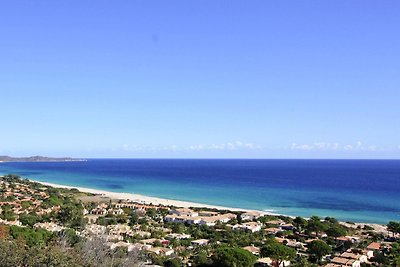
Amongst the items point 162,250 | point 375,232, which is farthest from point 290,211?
point 162,250

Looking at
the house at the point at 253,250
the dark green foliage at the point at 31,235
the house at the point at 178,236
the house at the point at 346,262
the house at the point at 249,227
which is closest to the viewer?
the house at the point at 346,262

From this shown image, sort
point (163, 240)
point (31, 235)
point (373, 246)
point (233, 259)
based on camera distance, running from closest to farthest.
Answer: point (233, 259), point (31, 235), point (373, 246), point (163, 240)

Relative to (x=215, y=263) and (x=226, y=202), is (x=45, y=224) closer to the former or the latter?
(x=215, y=263)

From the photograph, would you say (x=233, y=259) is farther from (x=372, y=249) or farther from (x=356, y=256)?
(x=372, y=249)

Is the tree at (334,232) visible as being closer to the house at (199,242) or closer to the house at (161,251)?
the house at (199,242)

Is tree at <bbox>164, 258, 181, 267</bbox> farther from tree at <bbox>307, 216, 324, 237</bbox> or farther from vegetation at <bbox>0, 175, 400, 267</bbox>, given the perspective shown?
tree at <bbox>307, 216, 324, 237</bbox>

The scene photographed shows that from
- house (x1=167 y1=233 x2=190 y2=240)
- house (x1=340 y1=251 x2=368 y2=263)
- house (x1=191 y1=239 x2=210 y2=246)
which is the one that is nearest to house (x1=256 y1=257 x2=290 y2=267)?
house (x1=340 y1=251 x2=368 y2=263)

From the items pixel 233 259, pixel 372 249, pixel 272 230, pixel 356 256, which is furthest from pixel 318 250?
pixel 272 230

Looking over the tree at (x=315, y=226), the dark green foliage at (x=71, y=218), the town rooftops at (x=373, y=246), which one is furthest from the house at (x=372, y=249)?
the dark green foliage at (x=71, y=218)
